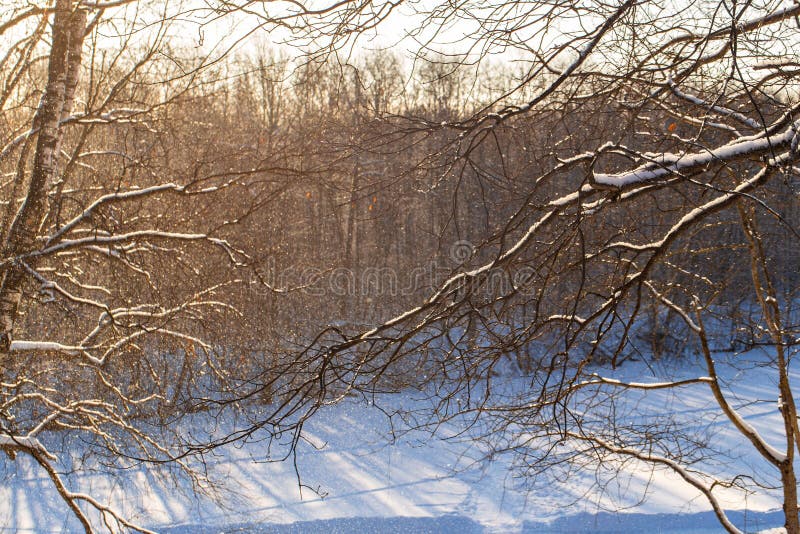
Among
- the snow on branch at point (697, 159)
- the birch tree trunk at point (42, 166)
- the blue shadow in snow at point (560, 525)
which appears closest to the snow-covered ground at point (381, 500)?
the blue shadow in snow at point (560, 525)

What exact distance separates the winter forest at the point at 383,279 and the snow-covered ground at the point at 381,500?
7 centimetres

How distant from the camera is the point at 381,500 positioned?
13.2 metres

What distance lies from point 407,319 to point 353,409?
15.0 meters

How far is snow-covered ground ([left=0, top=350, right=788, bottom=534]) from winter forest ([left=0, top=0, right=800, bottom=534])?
0.23ft

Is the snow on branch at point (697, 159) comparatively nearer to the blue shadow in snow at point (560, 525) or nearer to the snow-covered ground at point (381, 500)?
the snow-covered ground at point (381, 500)

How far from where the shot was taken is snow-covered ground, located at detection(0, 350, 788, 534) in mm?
11961

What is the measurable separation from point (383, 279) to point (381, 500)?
9.46 meters

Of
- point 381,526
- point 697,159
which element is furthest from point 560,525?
point 697,159

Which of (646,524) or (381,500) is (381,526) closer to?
(381,500)

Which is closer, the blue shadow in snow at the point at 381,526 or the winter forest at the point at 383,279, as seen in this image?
the winter forest at the point at 383,279

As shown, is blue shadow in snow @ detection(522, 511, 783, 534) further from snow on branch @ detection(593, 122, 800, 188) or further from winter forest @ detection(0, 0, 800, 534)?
snow on branch @ detection(593, 122, 800, 188)

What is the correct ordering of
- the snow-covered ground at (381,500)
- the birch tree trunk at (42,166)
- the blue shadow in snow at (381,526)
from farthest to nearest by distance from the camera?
the blue shadow in snow at (381,526) → the snow-covered ground at (381,500) → the birch tree trunk at (42,166)

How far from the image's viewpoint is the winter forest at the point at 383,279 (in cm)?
328

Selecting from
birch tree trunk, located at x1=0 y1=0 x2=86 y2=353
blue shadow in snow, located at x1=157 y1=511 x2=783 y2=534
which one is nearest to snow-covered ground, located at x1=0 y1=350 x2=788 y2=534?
blue shadow in snow, located at x1=157 y1=511 x2=783 y2=534
